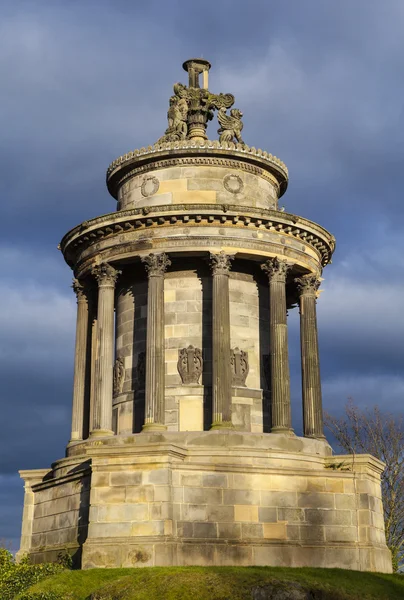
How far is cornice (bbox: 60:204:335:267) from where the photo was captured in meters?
35.0

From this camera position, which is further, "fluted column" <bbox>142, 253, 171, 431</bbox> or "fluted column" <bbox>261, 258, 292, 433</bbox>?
"fluted column" <bbox>261, 258, 292, 433</bbox>

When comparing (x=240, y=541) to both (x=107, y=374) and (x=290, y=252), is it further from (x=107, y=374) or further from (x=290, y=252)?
(x=290, y=252)

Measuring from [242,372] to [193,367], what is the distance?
1.83 metres

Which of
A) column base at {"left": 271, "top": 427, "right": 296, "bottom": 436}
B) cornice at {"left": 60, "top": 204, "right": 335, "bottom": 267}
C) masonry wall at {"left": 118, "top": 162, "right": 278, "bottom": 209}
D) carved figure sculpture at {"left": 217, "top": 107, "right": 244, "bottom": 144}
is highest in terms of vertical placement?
carved figure sculpture at {"left": 217, "top": 107, "right": 244, "bottom": 144}

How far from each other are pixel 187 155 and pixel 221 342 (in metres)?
7.79

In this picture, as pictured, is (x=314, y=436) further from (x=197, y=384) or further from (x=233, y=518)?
(x=233, y=518)

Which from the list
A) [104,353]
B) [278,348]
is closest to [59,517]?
[104,353]

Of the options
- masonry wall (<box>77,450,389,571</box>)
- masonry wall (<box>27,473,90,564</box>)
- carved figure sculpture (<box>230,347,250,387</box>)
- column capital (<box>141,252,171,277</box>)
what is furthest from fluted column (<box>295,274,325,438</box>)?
masonry wall (<box>27,473,90,564</box>)

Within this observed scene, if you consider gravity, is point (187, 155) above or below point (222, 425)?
above

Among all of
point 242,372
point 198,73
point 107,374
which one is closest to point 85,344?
point 107,374

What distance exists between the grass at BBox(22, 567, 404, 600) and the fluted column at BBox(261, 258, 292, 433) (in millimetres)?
6357

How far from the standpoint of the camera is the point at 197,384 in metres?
34.9

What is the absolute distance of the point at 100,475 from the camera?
97.1ft

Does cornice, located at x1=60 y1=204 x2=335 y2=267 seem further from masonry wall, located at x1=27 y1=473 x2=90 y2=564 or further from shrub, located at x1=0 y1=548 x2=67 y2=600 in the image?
shrub, located at x1=0 y1=548 x2=67 y2=600
